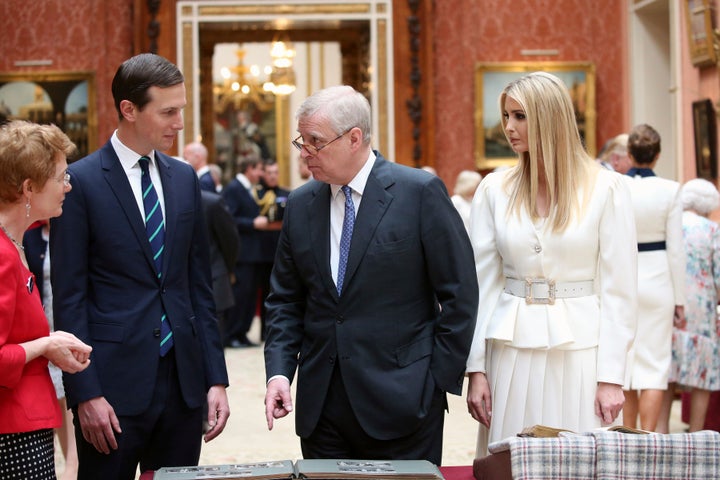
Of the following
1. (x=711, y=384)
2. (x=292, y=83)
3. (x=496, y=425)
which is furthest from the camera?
(x=292, y=83)

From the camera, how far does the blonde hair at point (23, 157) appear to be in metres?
3.43

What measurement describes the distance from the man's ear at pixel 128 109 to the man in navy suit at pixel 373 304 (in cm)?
56

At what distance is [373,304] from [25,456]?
117 cm

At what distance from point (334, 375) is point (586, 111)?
11654 millimetres

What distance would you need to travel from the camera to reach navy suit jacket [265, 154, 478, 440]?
146 inches

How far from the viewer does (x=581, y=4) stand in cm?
1503

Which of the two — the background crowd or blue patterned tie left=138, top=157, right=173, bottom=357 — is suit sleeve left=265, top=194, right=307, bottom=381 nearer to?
the background crowd

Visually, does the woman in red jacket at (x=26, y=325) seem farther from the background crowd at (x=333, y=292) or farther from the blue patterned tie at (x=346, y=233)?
the blue patterned tie at (x=346, y=233)

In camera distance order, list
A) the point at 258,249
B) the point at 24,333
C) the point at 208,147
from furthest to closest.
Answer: the point at 208,147 < the point at 258,249 < the point at 24,333

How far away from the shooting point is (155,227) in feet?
12.6

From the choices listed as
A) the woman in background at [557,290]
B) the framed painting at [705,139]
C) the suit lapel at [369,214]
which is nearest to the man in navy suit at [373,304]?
the suit lapel at [369,214]

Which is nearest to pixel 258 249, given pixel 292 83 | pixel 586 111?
pixel 586 111

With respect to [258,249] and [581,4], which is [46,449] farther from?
[581,4]

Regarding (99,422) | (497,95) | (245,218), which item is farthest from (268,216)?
(99,422)
